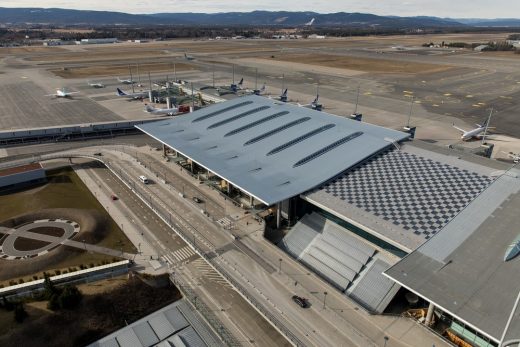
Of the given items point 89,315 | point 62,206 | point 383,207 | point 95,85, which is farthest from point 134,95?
point 383,207

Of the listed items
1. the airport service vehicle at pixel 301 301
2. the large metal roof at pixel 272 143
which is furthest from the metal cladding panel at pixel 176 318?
the large metal roof at pixel 272 143

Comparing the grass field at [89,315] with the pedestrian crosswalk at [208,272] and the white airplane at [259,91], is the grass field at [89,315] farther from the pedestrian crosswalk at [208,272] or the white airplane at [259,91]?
the white airplane at [259,91]

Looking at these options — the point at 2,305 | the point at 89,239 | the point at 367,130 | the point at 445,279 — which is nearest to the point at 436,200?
the point at 445,279

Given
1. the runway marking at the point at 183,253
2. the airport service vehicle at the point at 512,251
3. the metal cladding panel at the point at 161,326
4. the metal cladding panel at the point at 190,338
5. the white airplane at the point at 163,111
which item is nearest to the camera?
the metal cladding panel at the point at 190,338

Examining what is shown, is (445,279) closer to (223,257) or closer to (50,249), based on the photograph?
(223,257)

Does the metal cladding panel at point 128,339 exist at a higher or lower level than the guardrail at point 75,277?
lower

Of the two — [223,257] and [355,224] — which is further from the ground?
[355,224]

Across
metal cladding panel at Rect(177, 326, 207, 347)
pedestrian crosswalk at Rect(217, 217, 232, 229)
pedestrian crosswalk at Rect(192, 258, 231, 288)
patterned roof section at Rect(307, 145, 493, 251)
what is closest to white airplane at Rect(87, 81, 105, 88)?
pedestrian crosswalk at Rect(217, 217, 232, 229)
